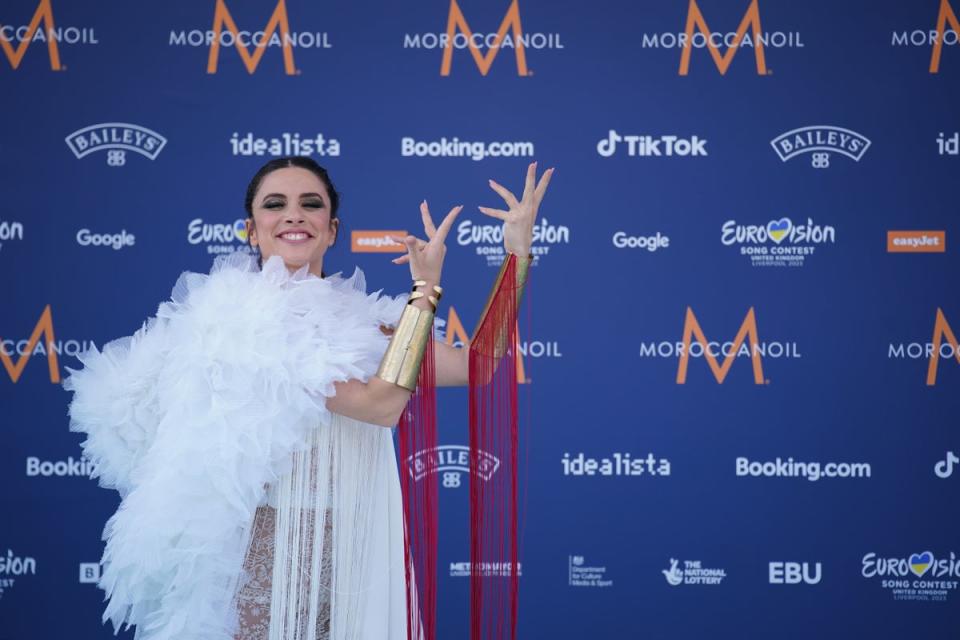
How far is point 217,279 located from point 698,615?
9.37ft

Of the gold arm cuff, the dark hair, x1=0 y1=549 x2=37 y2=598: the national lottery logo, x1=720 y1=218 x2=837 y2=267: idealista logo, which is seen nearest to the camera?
the gold arm cuff

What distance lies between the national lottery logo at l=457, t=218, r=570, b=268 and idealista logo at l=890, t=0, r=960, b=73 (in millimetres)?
1701

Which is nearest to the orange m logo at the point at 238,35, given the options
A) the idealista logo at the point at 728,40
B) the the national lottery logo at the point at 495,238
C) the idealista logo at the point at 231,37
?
the idealista logo at the point at 231,37

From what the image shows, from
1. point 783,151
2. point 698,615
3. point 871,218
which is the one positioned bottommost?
point 698,615

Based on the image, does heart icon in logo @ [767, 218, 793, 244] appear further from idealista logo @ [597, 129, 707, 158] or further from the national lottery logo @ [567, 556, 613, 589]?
the national lottery logo @ [567, 556, 613, 589]

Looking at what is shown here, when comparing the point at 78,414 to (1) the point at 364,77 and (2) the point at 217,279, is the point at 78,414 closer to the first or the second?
(2) the point at 217,279

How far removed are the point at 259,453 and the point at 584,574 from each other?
2472 millimetres

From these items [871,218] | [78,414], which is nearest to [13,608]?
[78,414]

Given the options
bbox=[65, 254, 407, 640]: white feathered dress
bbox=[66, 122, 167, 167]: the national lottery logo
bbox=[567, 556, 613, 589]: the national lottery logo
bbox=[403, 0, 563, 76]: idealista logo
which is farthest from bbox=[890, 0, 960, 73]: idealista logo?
bbox=[66, 122, 167, 167]: the national lottery logo

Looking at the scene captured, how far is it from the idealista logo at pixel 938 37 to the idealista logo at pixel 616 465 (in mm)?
2106

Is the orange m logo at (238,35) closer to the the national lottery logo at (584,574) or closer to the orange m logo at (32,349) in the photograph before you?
the orange m logo at (32,349)

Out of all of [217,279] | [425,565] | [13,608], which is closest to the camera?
[217,279]

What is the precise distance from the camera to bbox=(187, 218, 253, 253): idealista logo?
4.22 m

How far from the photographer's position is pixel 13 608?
4.13m
